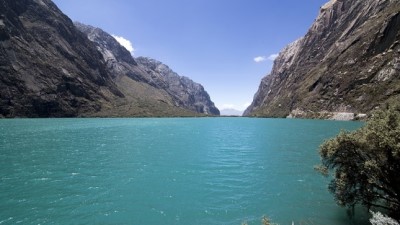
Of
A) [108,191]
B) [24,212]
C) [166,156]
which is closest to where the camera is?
[24,212]

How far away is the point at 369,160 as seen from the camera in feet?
93.7

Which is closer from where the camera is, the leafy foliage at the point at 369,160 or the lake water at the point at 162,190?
the leafy foliage at the point at 369,160

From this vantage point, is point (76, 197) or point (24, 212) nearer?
point (24, 212)

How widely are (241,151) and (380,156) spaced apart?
55.6 meters

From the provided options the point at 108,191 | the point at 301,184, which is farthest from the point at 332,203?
the point at 108,191

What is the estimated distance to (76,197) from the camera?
39.2 meters

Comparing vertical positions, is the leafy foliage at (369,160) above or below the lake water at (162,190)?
above

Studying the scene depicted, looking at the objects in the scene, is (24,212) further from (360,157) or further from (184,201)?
(360,157)

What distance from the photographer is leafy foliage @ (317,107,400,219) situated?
27281 millimetres

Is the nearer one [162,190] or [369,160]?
[369,160]

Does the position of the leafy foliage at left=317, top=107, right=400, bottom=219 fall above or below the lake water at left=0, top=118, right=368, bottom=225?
above

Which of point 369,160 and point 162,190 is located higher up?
point 369,160

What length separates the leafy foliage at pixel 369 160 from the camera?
2728 cm

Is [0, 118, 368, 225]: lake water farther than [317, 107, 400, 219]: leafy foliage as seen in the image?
Yes
